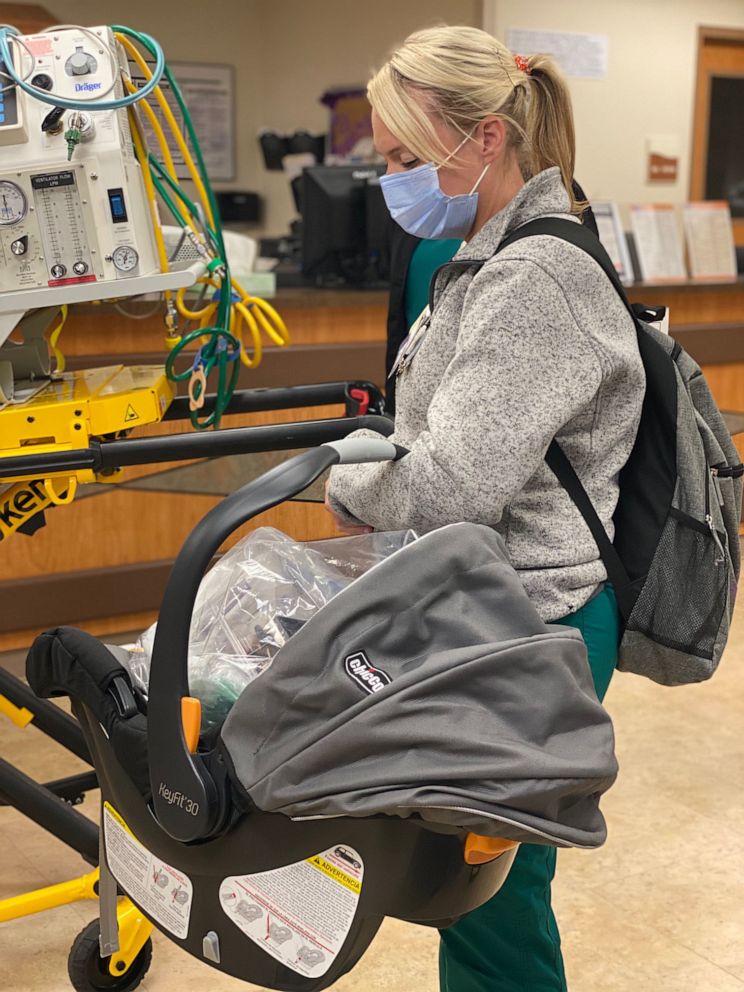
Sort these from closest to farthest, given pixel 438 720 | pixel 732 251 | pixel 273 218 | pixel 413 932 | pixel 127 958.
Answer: pixel 438 720, pixel 127 958, pixel 413 932, pixel 732 251, pixel 273 218

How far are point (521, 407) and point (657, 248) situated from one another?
3.67 meters

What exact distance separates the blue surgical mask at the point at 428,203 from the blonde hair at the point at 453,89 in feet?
0.11

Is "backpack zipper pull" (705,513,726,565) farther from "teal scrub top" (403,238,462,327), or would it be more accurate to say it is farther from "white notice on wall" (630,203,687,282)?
"white notice on wall" (630,203,687,282)

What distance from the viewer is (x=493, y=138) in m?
1.32

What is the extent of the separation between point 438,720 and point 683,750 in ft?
6.83

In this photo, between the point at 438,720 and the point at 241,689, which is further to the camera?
the point at 241,689

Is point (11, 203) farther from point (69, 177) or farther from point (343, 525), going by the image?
point (343, 525)

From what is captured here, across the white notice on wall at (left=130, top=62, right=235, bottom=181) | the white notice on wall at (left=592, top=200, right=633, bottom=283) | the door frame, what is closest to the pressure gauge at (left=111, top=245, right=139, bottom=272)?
the white notice on wall at (left=592, top=200, right=633, bottom=283)

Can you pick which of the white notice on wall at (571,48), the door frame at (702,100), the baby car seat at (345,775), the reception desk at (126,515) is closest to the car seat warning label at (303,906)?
the baby car seat at (345,775)

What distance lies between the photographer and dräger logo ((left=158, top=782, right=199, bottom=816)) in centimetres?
105

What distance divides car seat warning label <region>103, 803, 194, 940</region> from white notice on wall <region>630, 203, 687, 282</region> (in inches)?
144

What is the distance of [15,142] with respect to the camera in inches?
65.9

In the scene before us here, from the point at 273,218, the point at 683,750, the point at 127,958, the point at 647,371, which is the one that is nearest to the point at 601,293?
the point at 647,371

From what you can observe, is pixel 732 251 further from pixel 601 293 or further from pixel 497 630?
pixel 497 630
